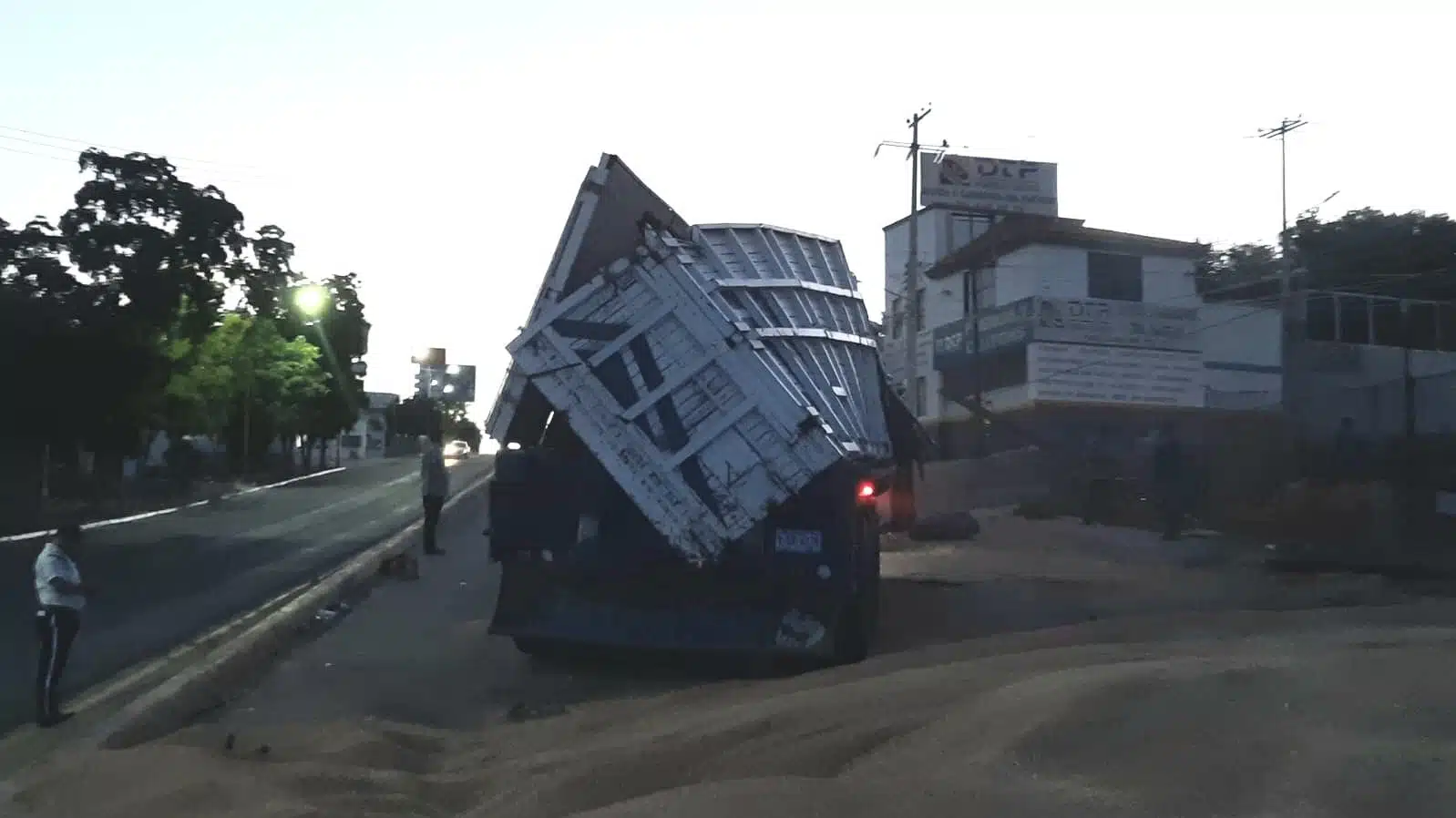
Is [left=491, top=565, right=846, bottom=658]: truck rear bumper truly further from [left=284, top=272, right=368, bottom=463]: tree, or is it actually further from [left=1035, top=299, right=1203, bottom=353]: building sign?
[left=284, top=272, right=368, bottom=463]: tree

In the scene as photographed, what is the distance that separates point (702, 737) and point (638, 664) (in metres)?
4.13

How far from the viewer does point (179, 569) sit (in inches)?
792

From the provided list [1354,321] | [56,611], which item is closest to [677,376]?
[56,611]

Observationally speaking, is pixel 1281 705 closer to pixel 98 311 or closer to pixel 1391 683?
pixel 1391 683

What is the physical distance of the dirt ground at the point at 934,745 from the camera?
4.86m

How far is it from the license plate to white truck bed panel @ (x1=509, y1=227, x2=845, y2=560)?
29 cm

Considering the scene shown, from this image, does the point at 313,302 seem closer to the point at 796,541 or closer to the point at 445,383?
the point at 445,383

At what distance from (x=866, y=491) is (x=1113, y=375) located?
3714 centimetres

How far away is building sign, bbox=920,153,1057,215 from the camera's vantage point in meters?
49.2

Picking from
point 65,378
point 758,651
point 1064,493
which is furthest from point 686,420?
point 65,378

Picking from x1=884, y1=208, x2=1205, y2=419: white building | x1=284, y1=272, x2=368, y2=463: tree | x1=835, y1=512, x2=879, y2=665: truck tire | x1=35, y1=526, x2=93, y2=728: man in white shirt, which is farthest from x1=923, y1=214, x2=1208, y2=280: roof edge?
x1=35, y1=526, x2=93, y2=728: man in white shirt

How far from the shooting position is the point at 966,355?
49562 millimetres

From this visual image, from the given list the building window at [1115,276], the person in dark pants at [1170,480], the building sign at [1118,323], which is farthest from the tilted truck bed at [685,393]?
the building window at [1115,276]

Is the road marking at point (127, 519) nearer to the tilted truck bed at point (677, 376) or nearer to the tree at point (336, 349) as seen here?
the tilted truck bed at point (677, 376)
